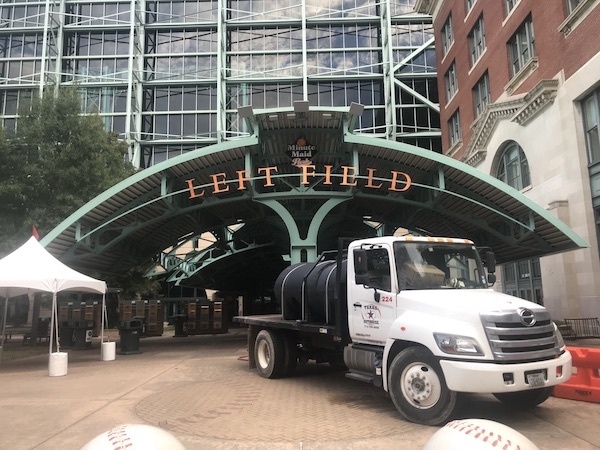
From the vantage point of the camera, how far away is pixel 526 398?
7.34m

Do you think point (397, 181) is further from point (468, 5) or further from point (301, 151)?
point (468, 5)

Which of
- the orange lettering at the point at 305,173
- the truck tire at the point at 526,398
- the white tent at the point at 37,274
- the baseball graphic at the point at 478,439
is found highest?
the orange lettering at the point at 305,173

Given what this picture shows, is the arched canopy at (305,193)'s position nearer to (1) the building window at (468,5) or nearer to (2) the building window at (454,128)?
(2) the building window at (454,128)

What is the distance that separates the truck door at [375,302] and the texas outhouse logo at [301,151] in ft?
29.8

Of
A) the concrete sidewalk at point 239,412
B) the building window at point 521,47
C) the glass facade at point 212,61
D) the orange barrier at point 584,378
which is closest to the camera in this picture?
the concrete sidewalk at point 239,412

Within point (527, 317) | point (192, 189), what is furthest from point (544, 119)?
point (527, 317)

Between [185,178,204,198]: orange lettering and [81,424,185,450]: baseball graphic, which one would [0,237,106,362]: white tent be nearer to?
[185,178,204,198]: orange lettering

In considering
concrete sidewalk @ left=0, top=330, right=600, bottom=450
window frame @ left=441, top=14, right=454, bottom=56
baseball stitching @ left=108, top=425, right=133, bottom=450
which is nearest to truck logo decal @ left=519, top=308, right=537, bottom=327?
concrete sidewalk @ left=0, top=330, right=600, bottom=450

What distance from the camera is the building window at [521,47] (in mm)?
22805

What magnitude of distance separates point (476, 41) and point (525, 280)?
47.1ft

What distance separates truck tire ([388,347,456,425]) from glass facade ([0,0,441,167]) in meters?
43.3

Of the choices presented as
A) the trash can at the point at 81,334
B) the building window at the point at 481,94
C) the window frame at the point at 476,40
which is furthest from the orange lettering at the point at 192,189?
the window frame at the point at 476,40

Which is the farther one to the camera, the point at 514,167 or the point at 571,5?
the point at 514,167

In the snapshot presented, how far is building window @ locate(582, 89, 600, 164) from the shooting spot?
17.7 m
